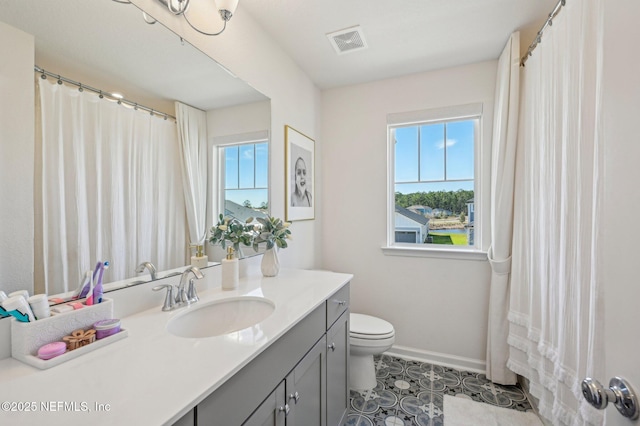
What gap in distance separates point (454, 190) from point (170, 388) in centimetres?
234

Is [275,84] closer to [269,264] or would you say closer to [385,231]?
[269,264]

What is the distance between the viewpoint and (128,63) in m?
1.06

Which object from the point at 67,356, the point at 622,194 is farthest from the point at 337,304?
the point at 622,194

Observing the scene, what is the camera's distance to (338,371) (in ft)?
4.81

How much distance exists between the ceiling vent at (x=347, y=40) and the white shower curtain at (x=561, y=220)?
1056mm

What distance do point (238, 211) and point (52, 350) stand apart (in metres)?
1.00

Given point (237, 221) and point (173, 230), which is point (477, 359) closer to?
point (237, 221)

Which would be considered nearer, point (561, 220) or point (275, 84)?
point (561, 220)

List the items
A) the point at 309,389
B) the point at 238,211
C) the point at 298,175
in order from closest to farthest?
the point at 309,389 < the point at 238,211 < the point at 298,175

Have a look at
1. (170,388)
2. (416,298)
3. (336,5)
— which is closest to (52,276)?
(170,388)

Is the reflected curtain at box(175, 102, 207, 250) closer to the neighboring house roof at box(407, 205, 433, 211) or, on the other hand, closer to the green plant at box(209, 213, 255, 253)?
the green plant at box(209, 213, 255, 253)

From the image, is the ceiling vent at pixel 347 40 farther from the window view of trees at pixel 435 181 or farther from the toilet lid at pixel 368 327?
the toilet lid at pixel 368 327

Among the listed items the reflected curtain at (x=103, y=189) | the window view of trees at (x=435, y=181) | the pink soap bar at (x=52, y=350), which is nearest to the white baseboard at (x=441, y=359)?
the window view of trees at (x=435, y=181)

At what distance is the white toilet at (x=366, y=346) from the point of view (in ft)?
6.07
